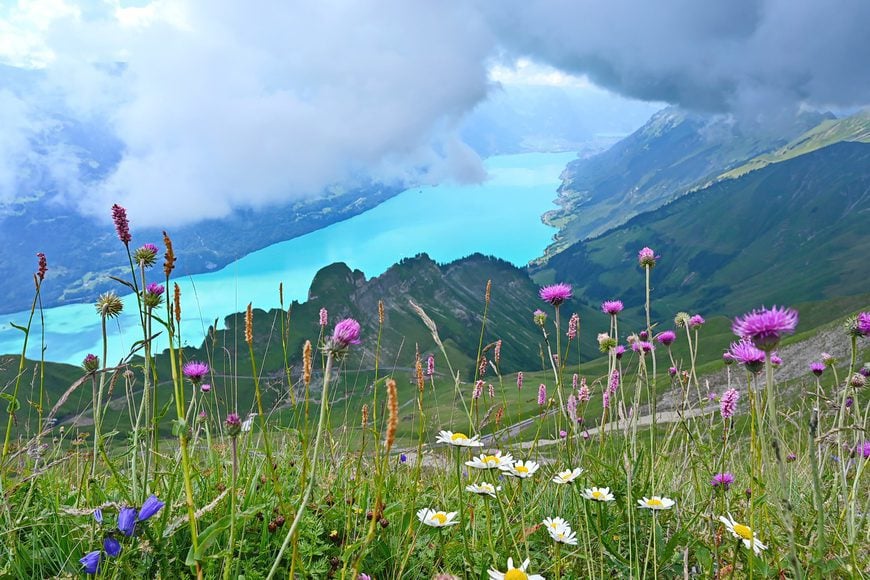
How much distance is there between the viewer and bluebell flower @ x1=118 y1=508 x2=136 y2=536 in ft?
8.00

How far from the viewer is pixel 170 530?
102 inches

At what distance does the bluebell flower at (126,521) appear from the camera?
244 cm

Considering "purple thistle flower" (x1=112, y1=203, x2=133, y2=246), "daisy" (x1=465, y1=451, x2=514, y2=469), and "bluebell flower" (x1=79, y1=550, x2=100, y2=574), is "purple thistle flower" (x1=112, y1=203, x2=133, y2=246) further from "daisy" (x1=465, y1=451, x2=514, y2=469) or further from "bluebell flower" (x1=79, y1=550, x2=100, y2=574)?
"daisy" (x1=465, y1=451, x2=514, y2=469)

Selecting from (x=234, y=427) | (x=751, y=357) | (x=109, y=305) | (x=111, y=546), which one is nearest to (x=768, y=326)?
(x=751, y=357)

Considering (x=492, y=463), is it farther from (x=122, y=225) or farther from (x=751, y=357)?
(x=122, y=225)

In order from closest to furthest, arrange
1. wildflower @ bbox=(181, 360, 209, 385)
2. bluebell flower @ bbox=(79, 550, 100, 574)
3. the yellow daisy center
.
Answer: bluebell flower @ bbox=(79, 550, 100, 574), the yellow daisy center, wildflower @ bbox=(181, 360, 209, 385)

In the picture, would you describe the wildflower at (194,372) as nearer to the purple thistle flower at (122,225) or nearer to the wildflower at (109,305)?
the wildflower at (109,305)

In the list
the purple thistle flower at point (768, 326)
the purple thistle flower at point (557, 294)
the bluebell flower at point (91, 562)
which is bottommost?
the bluebell flower at point (91, 562)

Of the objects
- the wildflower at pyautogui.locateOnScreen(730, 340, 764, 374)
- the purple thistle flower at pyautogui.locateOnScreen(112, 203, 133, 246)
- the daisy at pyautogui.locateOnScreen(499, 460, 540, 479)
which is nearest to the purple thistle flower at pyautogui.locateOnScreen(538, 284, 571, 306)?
the daisy at pyautogui.locateOnScreen(499, 460, 540, 479)

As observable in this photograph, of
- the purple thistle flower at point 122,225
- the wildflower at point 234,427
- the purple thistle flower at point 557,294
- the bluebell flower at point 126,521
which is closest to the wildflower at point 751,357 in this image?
the purple thistle flower at point 557,294

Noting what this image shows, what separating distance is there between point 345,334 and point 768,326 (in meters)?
1.55

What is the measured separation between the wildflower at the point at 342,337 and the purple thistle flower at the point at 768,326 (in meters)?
1.41

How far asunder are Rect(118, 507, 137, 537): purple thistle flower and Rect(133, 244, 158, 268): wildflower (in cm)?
120

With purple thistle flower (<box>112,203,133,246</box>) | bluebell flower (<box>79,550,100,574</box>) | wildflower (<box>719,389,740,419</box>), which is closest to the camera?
bluebell flower (<box>79,550,100,574</box>)
